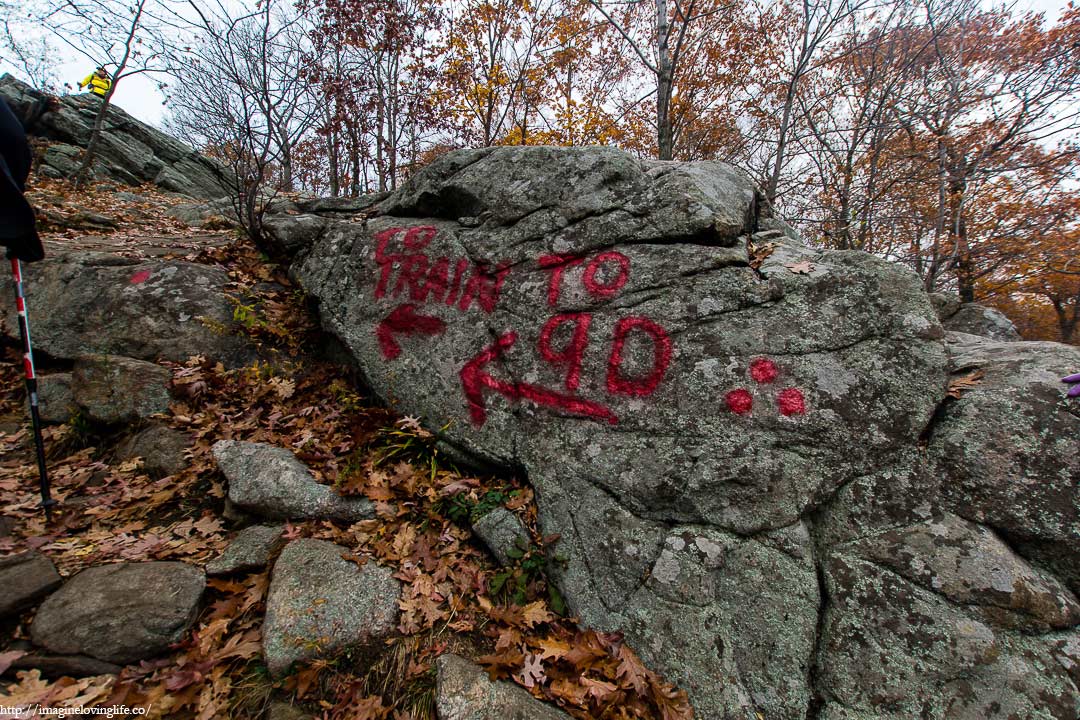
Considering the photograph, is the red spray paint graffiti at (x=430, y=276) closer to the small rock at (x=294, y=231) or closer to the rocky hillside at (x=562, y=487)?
the rocky hillside at (x=562, y=487)

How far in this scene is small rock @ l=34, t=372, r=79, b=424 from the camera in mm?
4285

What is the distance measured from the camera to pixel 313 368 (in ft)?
16.8

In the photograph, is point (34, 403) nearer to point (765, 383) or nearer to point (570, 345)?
point (570, 345)

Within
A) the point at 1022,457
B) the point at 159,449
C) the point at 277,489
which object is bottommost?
the point at 277,489

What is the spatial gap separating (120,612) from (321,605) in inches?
47.3

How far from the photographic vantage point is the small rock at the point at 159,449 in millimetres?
3809

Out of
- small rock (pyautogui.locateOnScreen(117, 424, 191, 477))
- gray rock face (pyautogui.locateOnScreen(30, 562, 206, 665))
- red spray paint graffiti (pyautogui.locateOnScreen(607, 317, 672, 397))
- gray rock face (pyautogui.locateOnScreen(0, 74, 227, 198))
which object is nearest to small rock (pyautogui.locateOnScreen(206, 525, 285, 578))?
gray rock face (pyautogui.locateOnScreen(30, 562, 206, 665))

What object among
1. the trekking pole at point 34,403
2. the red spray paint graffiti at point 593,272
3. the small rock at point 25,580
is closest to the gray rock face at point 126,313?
the trekking pole at point 34,403

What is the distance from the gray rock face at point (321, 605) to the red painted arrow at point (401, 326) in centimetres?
211

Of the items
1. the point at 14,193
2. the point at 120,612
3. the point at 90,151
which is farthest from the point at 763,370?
the point at 90,151

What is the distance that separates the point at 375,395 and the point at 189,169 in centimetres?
2137

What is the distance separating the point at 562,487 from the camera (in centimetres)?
352

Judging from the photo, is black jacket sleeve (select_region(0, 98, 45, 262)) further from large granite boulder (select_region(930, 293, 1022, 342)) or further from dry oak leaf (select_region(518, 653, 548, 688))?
large granite boulder (select_region(930, 293, 1022, 342))

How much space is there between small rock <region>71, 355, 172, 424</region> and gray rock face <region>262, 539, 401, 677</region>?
2.53 meters
